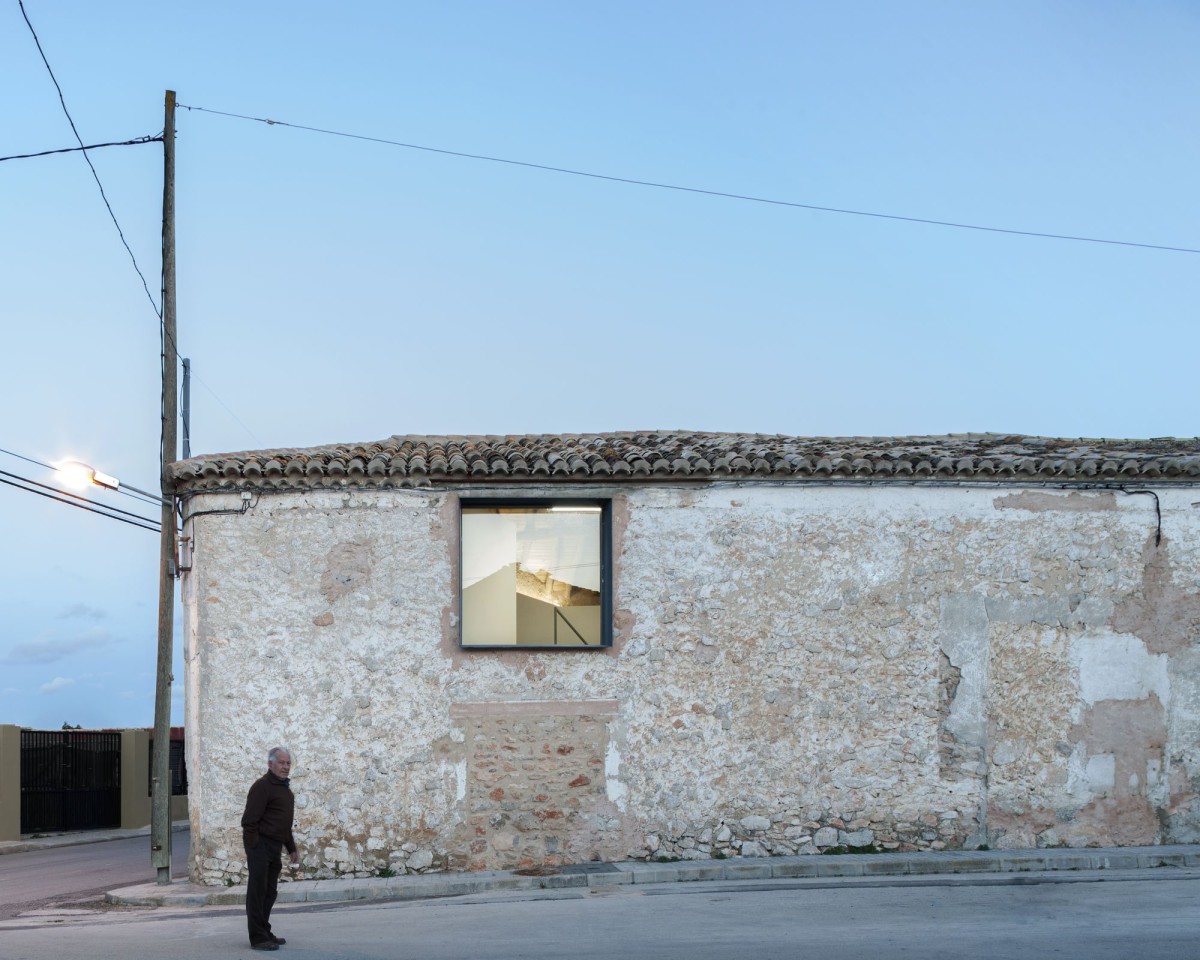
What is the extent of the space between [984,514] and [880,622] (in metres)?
1.78

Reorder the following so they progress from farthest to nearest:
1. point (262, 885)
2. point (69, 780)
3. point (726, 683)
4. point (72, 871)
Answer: point (69, 780) → point (72, 871) → point (726, 683) → point (262, 885)

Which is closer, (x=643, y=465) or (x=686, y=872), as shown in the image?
(x=686, y=872)

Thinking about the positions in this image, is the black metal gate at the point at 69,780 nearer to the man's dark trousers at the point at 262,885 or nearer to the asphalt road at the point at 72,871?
the asphalt road at the point at 72,871

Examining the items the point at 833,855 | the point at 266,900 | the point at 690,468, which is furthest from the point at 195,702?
the point at 833,855

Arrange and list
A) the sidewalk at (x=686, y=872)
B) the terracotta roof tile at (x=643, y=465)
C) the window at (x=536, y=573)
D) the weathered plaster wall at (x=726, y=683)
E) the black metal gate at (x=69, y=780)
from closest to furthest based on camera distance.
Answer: the sidewalk at (x=686, y=872) < the weathered plaster wall at (x=726, y=683) < the terracotta roof tile at (x=643, y=465) < the window at (x=536, y=573) < the black metal gate at (x=69, y=780)

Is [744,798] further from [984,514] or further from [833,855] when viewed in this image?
[984,514]

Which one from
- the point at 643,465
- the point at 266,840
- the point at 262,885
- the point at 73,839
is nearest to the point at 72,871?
the point at 73,839

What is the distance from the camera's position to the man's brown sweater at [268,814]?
1059 centimetres

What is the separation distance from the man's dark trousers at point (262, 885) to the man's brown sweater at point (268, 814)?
0.06 m

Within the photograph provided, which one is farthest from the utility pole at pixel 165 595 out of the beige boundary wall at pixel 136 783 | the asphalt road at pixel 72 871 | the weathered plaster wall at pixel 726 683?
the beige boundary wall at pixel 136 783

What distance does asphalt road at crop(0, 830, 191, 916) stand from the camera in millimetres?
15508

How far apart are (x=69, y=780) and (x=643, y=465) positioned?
18.2 metres

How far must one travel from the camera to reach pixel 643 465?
588 inches

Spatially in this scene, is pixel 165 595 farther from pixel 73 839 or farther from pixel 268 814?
pixel 73 839
